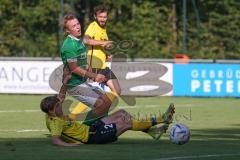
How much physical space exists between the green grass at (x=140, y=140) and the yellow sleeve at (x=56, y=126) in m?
0.28

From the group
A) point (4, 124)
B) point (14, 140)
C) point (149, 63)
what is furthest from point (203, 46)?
point (14, 140)

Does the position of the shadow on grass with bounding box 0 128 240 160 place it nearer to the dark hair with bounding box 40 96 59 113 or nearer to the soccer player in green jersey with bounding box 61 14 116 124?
the dark hair with bounding box 40 96 59 113

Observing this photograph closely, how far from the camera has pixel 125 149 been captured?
13.9 metres

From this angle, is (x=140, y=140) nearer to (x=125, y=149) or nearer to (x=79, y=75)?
(x=79, y=75)

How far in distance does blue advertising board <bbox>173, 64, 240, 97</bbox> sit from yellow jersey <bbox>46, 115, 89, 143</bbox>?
644 inches

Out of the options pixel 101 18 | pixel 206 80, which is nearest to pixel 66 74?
pixel 101 18

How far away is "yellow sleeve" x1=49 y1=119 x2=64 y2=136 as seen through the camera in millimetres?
14109

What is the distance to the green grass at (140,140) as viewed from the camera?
1295 centimetres

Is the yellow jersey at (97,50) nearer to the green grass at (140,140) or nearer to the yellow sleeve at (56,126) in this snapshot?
the green grass at (140,140)

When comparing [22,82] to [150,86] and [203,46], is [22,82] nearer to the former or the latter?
[150,86]

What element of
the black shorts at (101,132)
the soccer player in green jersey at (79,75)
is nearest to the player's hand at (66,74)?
the soccer player in green jersey at (79,75)

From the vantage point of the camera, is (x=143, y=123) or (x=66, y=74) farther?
(x=66, y=74)

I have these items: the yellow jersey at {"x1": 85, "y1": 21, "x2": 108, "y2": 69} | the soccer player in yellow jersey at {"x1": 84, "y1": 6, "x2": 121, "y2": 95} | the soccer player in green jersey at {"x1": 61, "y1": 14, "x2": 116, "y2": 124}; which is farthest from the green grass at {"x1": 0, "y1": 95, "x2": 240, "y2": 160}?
the yellow jersey at {"x1": 85, "y1": 21, "x2": 108, "y2": 69}

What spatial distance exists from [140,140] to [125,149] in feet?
5.81
